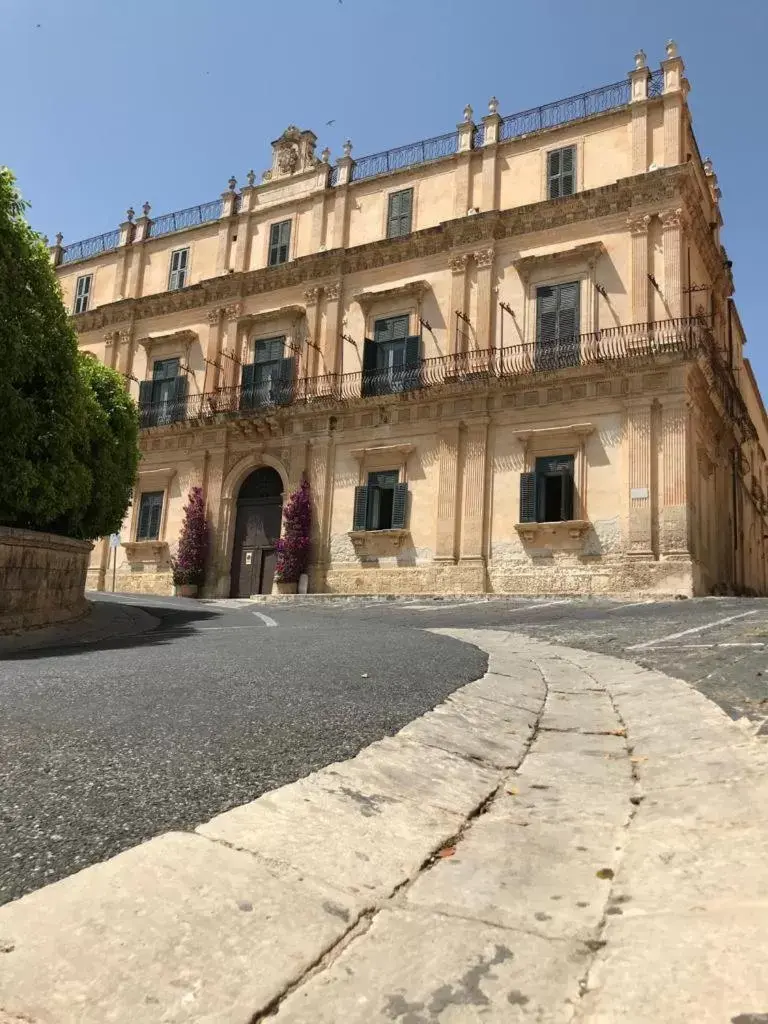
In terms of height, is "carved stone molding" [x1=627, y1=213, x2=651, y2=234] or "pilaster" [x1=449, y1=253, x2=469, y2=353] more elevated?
"carved stone molding" [x1=627, y1=213, x2=651, y2=234]

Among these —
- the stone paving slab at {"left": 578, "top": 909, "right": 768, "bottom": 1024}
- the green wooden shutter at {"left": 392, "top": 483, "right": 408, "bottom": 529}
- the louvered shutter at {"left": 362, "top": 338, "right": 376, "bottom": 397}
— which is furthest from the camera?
the louvered shutter at {"left": 362, "top": 338, "right": 376, "bottom": 397}

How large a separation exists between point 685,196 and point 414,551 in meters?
12.1

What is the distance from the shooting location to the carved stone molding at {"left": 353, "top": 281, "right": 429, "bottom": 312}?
74.9ft

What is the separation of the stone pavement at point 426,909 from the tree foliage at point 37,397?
9500 millimetres

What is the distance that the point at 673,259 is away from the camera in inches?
762

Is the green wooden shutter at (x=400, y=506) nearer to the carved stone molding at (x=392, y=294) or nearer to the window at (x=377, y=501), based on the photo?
the window at (x=377, y=501)

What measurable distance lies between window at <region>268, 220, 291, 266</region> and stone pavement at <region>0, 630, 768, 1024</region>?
25592 millimetres

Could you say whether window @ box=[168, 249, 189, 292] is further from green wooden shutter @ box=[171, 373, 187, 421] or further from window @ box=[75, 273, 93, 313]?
window @ box=[75, 273, 93, 313]

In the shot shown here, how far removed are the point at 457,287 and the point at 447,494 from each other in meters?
6.37

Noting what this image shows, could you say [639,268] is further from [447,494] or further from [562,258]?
[447,494]

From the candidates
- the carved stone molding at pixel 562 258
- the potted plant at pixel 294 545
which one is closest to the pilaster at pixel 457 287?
the carved stone molding at pixel 562 258

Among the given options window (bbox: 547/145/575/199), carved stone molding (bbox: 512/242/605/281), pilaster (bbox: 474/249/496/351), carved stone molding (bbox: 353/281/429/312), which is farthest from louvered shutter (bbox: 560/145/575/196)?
carved stone molding (bbox: 353/281/429/312)

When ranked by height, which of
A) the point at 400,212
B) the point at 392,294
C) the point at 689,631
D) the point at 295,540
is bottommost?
the point at 689,631

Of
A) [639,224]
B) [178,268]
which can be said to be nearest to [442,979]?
[639,224]
